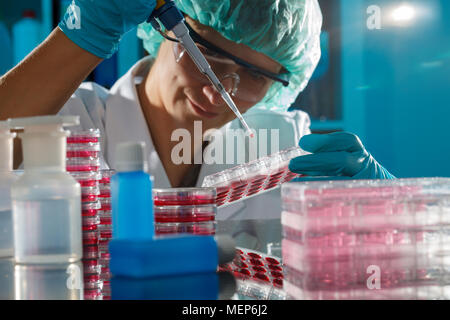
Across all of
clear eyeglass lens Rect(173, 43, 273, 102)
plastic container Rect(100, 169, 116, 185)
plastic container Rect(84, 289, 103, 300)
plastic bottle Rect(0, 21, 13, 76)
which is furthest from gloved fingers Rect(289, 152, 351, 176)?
plastic bottle Rect(0, 21, 13, 76)

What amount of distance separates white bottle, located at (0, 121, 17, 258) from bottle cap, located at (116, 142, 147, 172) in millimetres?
294

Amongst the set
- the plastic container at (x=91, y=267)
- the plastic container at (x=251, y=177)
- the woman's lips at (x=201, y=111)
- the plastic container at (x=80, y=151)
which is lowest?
the plastic container at (x=91, y=267)

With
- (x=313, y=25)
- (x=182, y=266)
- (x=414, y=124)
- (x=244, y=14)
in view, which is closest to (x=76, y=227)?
(x=182, y=266)

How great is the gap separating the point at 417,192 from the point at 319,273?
18cm

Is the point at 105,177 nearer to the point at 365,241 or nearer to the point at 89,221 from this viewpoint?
the point at 89,221

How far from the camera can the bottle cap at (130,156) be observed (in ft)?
2.02

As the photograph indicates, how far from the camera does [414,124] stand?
8.68 feet

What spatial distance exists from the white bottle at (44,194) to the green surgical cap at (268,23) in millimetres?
1012

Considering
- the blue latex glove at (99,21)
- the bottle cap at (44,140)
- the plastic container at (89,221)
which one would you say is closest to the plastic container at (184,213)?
the plastic container at (89,221)

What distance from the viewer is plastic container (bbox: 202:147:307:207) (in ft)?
4.03

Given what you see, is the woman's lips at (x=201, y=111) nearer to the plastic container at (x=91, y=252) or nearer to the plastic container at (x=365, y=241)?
the plastic container at (x=91, y=252)

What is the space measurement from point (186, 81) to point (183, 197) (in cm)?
95

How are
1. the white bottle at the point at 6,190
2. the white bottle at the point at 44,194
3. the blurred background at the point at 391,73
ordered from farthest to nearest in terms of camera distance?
the blurred background at the point at 391,73, the white bottle at the point at 6,190, the white bottle at the point at 44,194
